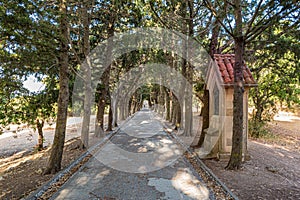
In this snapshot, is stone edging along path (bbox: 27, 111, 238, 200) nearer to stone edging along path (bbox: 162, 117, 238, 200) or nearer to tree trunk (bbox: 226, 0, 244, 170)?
stone edging along path (bbox: 162, 117, 238, 200)

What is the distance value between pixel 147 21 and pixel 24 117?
9.46 metres

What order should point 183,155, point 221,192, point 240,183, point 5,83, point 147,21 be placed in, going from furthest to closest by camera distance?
point 147,21
point 183,155
point 5,83
point 240,183
point 221,192

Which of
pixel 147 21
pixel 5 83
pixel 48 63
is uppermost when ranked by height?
pixel 147 21

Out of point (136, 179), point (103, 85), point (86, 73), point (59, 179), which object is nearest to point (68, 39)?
point (86, 73)

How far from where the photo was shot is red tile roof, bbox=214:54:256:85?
7.61m

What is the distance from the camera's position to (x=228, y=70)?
8148mm

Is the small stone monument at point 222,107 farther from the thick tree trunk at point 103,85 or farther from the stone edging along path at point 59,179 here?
the thick tree trunk at point 103,85

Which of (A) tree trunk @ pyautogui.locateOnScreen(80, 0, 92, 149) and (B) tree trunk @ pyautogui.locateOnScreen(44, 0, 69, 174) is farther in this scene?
(A) tree trunk @ pyautogui.locateOnScreen(80, 0, 92, 149)

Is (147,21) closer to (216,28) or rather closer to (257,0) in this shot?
(216,28)

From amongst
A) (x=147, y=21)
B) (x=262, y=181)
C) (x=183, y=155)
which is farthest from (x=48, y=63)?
(x=147, y=21)

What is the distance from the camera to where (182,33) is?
12.9m

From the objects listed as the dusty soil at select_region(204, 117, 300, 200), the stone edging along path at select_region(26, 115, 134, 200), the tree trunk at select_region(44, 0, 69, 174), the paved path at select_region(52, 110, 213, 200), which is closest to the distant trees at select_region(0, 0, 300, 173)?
the tree trunk at select_region(44, 0, 69, 174)

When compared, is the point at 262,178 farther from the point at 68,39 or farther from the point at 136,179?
the point at 68,39

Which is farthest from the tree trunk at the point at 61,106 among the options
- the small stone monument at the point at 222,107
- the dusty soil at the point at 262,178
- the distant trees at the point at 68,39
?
the small stone monument at the point at 222,107
